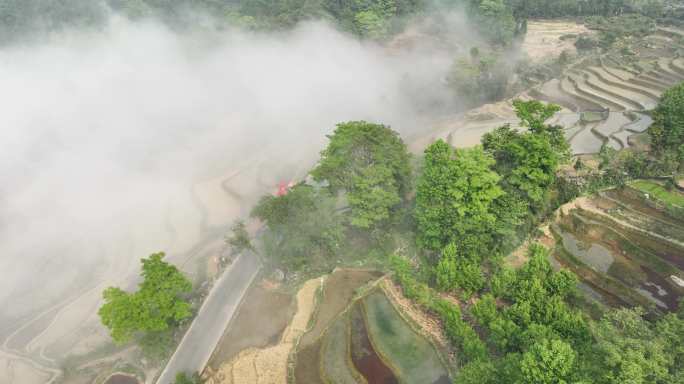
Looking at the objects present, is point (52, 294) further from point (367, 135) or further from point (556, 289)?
point (556, 289)

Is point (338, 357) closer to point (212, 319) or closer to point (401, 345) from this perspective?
point (401, 345)

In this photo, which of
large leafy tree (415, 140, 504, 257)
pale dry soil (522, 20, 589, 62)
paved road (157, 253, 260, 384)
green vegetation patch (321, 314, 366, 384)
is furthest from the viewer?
pale dry soil (522, 20, 589, 62)

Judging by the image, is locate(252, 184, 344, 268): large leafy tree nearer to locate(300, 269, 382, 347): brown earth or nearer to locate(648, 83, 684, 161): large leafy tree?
locate(300, 269, 382, 347): brown earth

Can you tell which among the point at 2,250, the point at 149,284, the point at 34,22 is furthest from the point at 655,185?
the point at 34,22

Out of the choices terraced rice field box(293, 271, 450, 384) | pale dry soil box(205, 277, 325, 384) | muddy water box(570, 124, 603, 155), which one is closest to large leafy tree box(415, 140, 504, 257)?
terraced rice field box(293, 271, 450, 384)

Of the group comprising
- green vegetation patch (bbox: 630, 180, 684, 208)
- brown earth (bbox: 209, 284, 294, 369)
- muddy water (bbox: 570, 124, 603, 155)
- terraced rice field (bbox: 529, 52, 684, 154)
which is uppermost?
brown earth (bbox: 209, 284, 294, 369)

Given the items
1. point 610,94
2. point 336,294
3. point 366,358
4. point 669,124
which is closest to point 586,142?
point 669,124

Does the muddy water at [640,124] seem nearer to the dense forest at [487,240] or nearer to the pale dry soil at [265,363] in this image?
the dense forest at [487,240]
